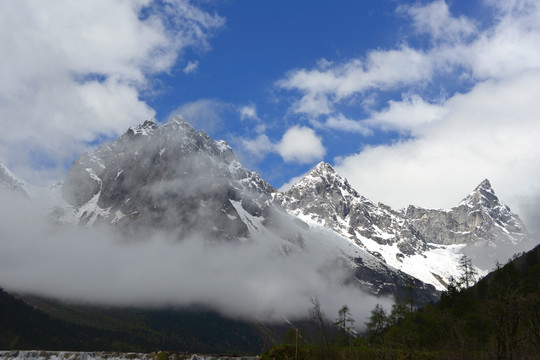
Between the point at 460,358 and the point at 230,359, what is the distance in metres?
11.6

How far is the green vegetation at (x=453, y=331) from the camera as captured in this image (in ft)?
Answer: 53.6

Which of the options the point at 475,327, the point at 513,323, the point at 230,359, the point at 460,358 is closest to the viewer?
the point at 513,323

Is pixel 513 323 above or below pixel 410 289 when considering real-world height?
below

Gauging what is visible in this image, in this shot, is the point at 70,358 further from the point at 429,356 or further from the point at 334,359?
the point at 429,356

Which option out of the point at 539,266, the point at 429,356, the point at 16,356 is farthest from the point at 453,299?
the point at 16,356

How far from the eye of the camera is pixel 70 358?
974 inches

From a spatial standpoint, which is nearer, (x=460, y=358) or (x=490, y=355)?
(x=490, y=355)

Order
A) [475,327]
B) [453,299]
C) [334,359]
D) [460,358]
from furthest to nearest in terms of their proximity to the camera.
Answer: [453,299] → [475,327] → [334,359] → [460,358]

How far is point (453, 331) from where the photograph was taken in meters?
31.7

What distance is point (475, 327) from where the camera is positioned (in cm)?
6931

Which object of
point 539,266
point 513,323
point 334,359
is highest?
point 539,266

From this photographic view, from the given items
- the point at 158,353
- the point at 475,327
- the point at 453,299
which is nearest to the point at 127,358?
the point at 158,353

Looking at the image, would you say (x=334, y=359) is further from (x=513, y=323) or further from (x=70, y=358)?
(x=70, y=358)

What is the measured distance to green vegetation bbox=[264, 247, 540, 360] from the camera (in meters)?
16.3
